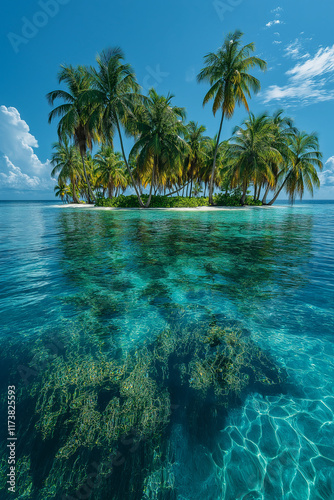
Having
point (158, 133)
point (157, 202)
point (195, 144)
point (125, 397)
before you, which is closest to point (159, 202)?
point (157, 202)

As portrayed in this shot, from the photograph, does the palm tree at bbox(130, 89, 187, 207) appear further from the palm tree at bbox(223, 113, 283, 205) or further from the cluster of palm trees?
the palm tree at bbox(223, 113, 283, 205)

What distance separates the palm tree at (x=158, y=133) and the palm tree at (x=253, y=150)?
8.22 m

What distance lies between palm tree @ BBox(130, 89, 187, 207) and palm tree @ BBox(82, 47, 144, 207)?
69.3 inches

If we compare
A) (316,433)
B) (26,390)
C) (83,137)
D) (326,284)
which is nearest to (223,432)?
(316,433)

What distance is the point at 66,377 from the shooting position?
246cm

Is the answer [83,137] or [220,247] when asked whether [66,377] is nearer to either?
[220,247]

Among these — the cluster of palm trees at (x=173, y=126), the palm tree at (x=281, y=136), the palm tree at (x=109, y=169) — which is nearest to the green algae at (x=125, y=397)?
the cluster of palm trees at (x=173, y=126)

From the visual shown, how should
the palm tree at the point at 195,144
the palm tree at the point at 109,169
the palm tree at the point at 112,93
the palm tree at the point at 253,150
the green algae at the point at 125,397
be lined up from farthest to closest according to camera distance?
the palm tree at the point at 109,169
the palm tree at the point at 195,144
the palm tree at the point at 253,150
the palm tree at the point at 112,93
the green algae at the point at 125,397

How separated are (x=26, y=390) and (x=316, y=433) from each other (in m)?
2.89

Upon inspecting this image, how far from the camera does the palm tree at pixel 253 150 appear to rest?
27.5 m

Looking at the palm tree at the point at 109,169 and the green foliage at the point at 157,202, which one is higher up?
the palm tree at the point at 109,169

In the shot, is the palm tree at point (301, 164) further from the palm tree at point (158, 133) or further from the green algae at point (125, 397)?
the green algae at point (125, 397)

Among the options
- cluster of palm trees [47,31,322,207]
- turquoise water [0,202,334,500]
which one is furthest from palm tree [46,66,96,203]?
turquoise water [0,202,334,500]

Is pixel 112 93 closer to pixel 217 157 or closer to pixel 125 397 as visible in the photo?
pixel 217 157
